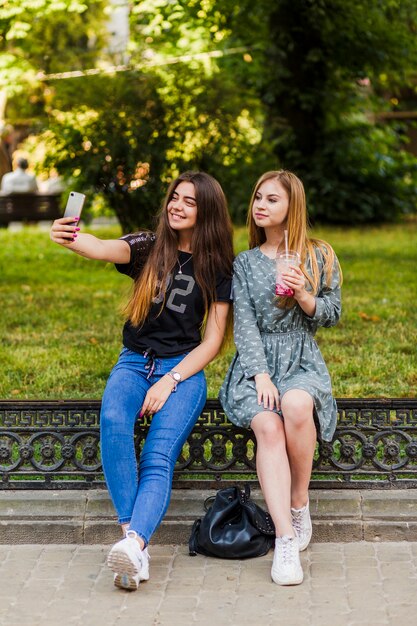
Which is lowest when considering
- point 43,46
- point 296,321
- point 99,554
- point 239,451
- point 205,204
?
point 99,554

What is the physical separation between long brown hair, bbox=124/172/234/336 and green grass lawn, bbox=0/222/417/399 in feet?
4.06

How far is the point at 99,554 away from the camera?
189 inches

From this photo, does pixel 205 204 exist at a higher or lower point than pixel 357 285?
higher

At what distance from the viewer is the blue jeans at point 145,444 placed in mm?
4520

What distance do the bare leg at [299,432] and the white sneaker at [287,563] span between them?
0.95ft

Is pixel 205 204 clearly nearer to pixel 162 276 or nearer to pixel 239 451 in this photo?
pixel 162 276

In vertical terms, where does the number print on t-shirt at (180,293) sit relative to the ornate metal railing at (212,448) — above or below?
above

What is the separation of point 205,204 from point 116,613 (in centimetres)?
193

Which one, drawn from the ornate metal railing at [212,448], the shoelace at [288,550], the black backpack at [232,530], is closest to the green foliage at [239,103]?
the ornate metal railing at [212,448]

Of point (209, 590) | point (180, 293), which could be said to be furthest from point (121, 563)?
point (180, 293)

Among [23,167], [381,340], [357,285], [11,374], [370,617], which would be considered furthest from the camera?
[23,167]

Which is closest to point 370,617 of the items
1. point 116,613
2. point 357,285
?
point 116,613

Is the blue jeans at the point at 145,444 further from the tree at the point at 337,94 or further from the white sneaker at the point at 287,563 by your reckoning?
the tree at the point at 337,94

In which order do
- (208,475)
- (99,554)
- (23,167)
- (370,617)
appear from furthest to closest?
(23,167), (208,475), (99,554), (370,617)
